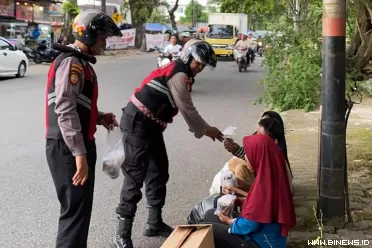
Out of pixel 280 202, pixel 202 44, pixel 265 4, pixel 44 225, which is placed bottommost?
pixel 44 225

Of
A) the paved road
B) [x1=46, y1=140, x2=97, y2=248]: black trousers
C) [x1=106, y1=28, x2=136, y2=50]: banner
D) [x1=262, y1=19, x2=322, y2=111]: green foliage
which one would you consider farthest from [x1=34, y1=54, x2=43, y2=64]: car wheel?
[x1=46, y1=140, x2=97, y2=248]: black trousers

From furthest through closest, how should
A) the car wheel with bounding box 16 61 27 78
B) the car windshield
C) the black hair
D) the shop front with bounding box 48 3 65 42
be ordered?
the shop front with bounding box 48 3 65 42
the car windshield
the car wheel with bounding box 16 61 27 78
the black hair

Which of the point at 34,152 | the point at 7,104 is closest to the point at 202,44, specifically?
the point at 34,152

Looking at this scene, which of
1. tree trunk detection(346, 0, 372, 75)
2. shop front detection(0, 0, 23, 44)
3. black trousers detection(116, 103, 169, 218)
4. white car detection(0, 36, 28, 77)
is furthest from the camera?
shop front detection(0, 0, 23, 44)

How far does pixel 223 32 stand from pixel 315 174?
2784 centimetres

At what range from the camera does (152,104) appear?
13.9 feet

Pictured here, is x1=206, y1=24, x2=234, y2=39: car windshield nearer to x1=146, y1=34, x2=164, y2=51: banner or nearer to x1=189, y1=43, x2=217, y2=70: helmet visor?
x1=146, y1=34, x2=164, y2=51: banner

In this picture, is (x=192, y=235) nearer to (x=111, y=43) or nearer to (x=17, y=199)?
(x=17, y=199)

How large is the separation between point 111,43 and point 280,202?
37.1m

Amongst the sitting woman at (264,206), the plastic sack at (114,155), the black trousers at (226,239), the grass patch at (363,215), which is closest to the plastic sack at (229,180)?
the black trousers at (226,239)

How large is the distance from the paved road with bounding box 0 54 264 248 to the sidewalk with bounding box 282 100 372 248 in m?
1.04

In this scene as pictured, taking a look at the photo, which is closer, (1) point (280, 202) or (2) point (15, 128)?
(1) point (280, 202)

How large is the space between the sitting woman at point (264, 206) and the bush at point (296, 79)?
8385 millimetres

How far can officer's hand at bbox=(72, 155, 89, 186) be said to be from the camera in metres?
3.26
